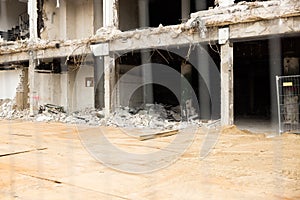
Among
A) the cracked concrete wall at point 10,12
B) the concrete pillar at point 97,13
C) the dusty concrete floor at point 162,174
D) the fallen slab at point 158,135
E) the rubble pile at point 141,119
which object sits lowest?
the dusty concrete floor at point 162,174

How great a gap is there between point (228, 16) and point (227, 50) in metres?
0.98

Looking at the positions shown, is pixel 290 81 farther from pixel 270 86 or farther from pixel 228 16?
pixel 270 86

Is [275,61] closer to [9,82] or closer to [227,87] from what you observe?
[227,87]

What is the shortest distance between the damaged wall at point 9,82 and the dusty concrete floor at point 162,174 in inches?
493

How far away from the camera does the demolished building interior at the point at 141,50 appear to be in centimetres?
1084

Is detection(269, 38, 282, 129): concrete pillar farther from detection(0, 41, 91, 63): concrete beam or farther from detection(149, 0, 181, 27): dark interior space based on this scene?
detection(0, 41, 91, 63): concrete beam

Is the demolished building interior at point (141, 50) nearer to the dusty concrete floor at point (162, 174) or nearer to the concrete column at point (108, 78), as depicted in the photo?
the concrete column at point (108, 78)

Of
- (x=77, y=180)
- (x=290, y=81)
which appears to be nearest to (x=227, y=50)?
(x=290, y=81)

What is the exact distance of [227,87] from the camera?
10836 millimetres

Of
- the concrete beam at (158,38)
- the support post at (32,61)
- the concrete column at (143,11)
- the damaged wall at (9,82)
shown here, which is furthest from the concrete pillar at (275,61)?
the damaged wall at (9,82)

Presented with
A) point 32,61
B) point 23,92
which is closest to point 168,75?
point 32,61

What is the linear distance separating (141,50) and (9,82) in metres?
10.8

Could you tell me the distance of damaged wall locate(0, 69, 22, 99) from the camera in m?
20.3

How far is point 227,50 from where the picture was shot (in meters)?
10.9
